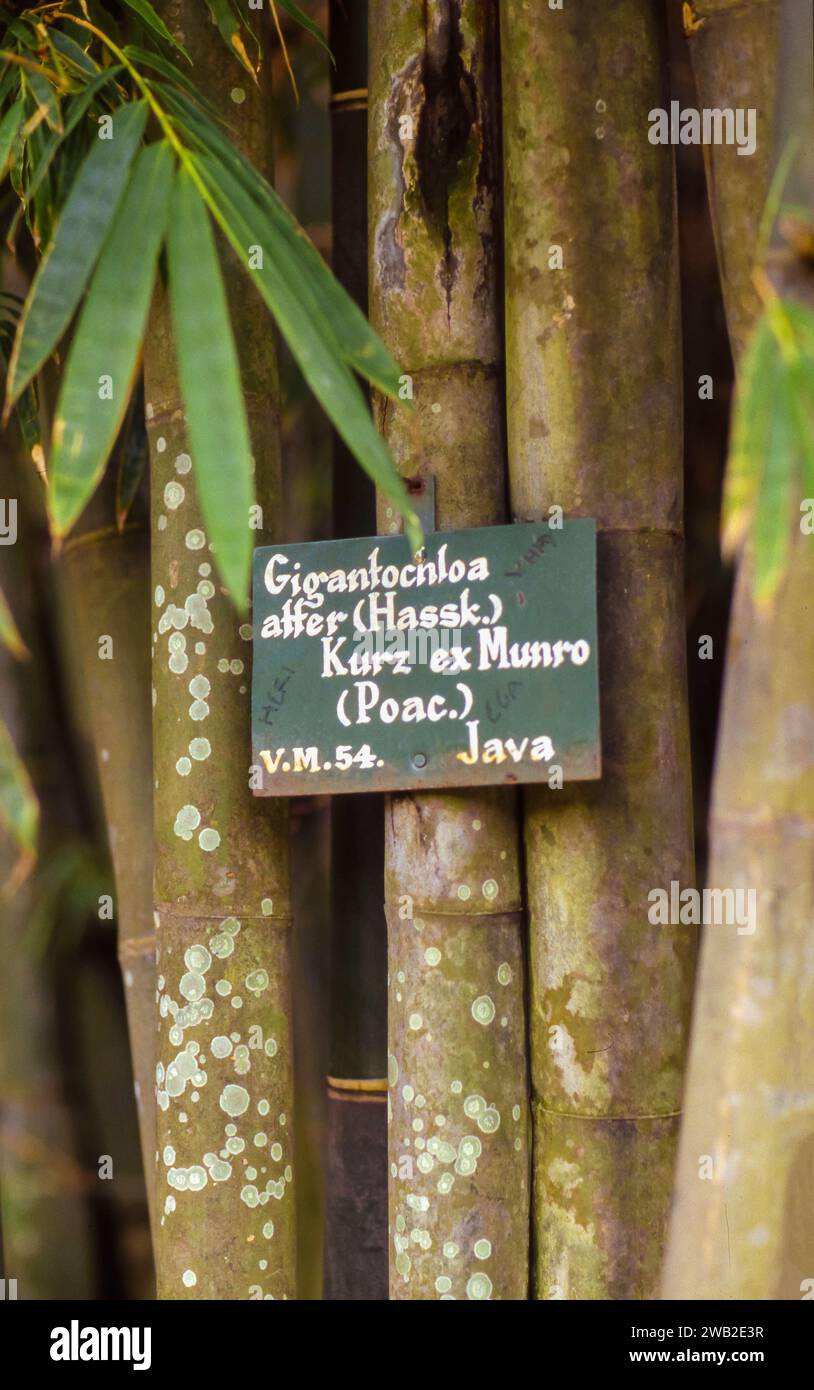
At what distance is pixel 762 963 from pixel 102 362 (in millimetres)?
591

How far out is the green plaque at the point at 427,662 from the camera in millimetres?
1100

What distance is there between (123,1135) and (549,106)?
126 cm

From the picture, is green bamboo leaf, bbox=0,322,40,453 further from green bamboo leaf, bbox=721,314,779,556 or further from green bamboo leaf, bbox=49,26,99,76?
green bamboo leaf, bbox=721,314,779,556

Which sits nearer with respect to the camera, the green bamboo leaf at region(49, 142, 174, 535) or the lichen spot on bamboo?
the green bamboo leaf at region(49, 142, 174, 535)

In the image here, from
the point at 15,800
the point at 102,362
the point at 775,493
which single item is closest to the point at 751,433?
the point at 775,493

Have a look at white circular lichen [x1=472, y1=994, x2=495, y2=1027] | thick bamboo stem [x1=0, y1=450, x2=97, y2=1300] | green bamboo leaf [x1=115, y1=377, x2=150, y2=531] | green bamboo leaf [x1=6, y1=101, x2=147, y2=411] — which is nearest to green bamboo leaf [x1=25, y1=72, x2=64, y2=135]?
green bamboo leaf [x1=6, y1=101, x2=147, y2=411]

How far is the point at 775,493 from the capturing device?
0.83 m

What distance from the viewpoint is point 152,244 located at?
93cm

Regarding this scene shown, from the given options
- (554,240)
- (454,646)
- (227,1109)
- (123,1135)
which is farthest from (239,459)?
(123,1135)

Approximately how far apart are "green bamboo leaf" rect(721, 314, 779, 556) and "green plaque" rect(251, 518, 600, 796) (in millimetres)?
248

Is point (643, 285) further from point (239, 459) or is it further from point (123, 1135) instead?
point (123, 1135)

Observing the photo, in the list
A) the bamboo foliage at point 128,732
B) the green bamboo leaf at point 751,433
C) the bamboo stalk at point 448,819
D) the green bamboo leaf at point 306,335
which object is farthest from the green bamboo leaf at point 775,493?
the bamboo foliage at point 128,732

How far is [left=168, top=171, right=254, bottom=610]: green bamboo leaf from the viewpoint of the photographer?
0.84 meters

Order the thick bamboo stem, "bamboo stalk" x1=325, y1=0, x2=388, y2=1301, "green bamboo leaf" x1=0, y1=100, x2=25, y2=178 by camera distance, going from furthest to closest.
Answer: the thick bamboo stem → "bamboo stalk" x1=325, y1=0, x2=388, y2=1301 → "green bamboo leaf" x1=0, y1=100, x2=25, y2=178
